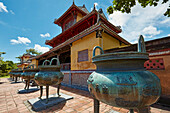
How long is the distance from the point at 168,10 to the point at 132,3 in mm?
1342

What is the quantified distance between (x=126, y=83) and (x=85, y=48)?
4895 mm

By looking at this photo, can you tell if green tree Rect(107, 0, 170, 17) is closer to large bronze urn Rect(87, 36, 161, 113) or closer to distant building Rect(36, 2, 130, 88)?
distant building Rect(36, 2, 130, 88)

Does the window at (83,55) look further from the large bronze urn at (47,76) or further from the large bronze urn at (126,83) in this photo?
the large bronze urn at (126,83)

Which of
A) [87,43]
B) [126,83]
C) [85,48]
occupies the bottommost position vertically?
[126,83]

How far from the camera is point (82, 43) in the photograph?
5.99 m

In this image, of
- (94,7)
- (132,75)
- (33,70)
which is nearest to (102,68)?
(132,75)

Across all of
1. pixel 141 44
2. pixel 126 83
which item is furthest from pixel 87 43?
pixel 126 83

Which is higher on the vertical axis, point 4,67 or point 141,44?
point 141,44

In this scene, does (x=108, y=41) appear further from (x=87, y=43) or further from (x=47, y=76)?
(x=47, y=76)

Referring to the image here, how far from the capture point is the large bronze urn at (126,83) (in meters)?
0.90

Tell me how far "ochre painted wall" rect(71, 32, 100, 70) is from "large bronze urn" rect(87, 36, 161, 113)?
3.86 m

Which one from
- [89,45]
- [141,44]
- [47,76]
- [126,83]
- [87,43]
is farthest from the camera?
[87,43]

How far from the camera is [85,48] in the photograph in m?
5.71

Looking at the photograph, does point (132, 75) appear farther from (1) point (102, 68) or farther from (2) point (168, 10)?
(2) point (168, 10)
